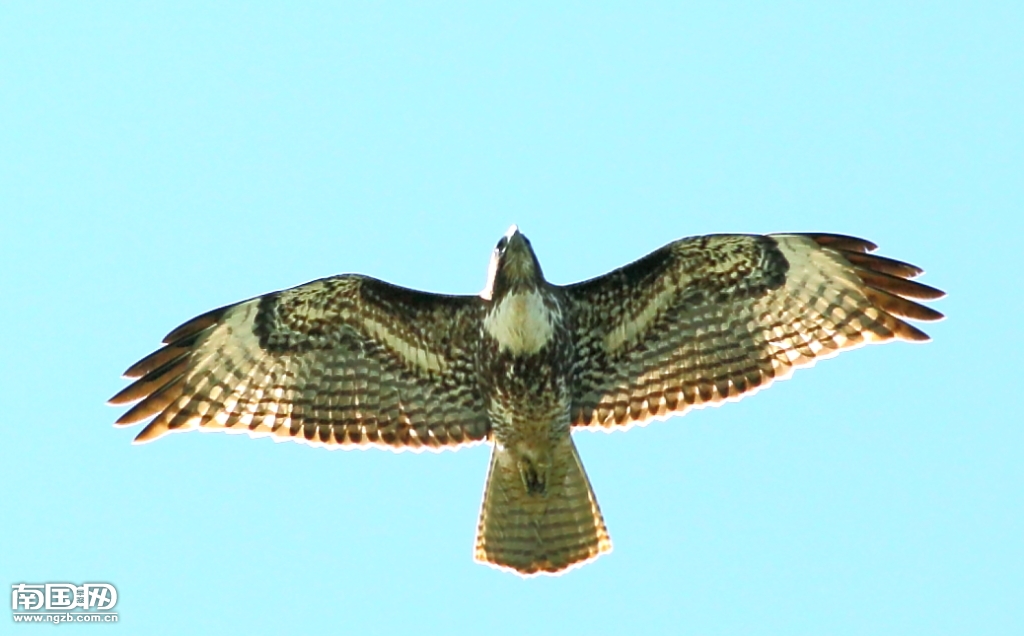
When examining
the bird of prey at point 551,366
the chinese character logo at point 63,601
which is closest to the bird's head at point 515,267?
the bird of prey at point 551,366

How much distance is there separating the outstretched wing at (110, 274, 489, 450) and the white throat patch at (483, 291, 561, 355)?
1.83 ft

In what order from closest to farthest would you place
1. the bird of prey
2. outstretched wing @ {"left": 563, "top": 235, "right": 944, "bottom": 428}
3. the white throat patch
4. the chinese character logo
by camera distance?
the white throat patch
the bird of prey
outstretched wing @ {"left": 563, "top": 235, "right": 944, "bottom": 428}
the chinese character logo

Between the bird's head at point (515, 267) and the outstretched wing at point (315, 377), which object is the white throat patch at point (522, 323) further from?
the outstretched wing at point (315, 377)

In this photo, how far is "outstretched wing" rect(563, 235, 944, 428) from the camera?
1201 cm

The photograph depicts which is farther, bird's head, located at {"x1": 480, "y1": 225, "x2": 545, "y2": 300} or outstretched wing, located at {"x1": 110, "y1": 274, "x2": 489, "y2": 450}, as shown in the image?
outstretched wing, located at {"x1": 110, "y1": 274, "x2": 489, "y2": 450}

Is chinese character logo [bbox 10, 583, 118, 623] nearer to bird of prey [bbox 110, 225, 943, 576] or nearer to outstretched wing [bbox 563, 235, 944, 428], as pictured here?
bird of prey [bbox 110, 225, 943, 576]

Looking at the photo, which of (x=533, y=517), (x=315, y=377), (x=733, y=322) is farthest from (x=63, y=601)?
(x=733, y=322)

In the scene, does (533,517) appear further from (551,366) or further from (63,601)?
(63,601)

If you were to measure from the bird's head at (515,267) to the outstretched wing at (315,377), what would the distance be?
673 millimetres

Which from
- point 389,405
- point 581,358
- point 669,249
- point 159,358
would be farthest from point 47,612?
point 669,249

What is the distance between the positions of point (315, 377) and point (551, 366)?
1812mm

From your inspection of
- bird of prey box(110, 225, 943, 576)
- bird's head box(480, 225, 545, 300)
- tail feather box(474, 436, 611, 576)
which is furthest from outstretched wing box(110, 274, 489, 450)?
bird's head box(480, 225, 545, 300)

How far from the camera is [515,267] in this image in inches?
450

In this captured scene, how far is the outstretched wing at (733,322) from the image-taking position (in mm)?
12008
